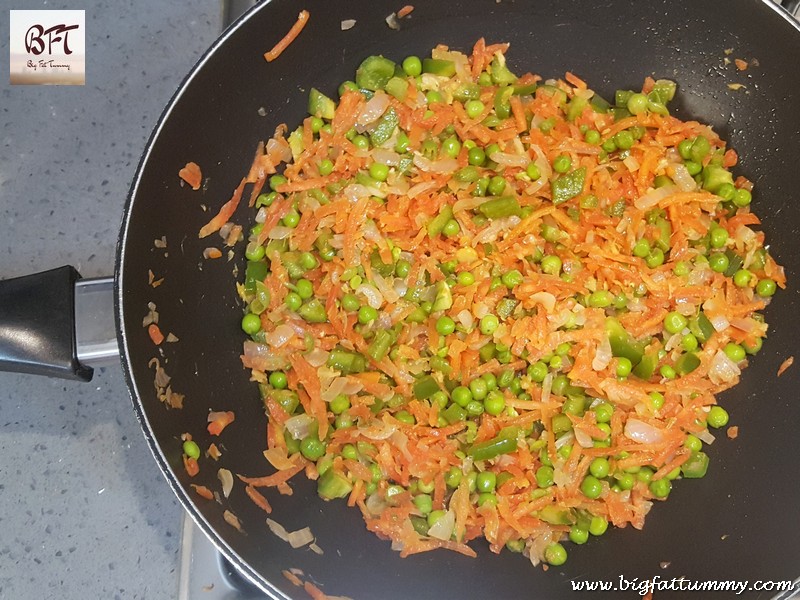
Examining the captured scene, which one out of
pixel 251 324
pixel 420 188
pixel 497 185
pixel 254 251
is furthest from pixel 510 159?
pixel 251 324

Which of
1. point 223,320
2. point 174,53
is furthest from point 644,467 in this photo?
point 174,53

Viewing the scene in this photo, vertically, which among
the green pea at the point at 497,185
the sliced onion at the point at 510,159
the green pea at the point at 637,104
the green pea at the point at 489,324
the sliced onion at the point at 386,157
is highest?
the green pea at the point at 637,104

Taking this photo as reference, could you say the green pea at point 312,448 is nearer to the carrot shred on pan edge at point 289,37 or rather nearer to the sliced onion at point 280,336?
the sliced onion at point 280,336

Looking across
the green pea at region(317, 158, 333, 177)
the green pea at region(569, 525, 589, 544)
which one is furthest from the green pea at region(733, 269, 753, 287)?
the green pea at region(317, 158, 333, 177)

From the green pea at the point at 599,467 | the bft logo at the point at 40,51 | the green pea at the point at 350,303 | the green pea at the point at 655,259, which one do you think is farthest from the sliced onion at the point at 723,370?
the bft logo at the point at 40,51

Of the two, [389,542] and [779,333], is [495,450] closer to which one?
[389,542]

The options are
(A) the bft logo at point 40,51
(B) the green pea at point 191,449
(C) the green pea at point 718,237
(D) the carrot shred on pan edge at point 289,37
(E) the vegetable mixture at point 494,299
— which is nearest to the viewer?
(B) the green pea at point 191,449
